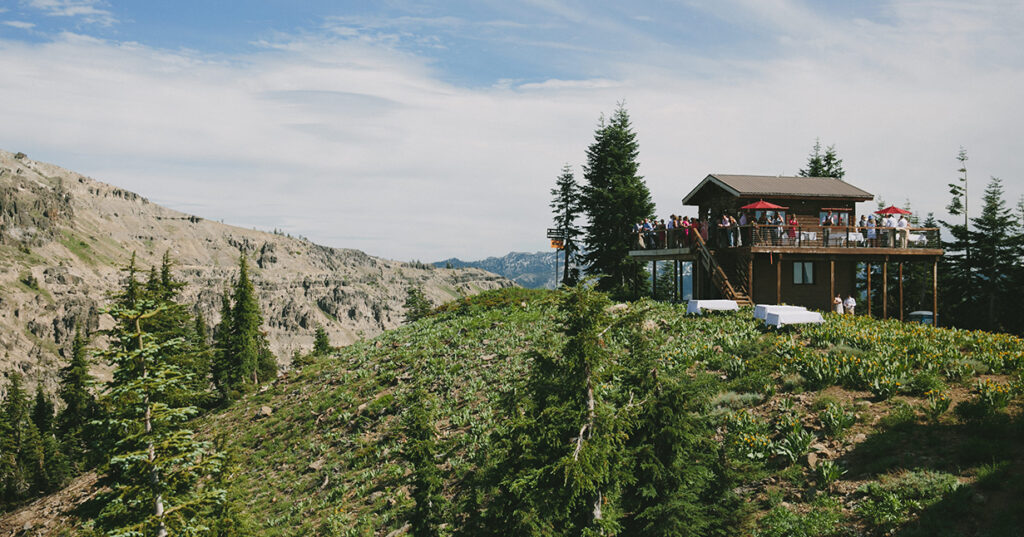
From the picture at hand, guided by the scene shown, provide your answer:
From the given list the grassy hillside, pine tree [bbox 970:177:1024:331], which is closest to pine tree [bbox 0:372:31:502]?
the grassy hillside

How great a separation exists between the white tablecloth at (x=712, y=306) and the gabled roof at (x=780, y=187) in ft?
30.0

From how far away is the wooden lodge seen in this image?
29328 millimetres

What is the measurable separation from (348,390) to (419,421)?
1429 cm

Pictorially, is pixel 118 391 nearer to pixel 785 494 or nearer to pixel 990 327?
pixel 785 494

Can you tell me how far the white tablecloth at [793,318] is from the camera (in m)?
21.5

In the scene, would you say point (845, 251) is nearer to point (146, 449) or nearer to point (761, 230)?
point (761, 230)

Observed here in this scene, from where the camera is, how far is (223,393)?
2366 inches

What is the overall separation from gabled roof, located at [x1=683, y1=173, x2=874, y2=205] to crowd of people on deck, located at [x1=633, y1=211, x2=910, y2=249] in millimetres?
1247

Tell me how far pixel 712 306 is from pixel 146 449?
22463 millimetres

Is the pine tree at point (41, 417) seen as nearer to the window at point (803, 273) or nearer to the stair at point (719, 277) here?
the stair at point (719, 277)

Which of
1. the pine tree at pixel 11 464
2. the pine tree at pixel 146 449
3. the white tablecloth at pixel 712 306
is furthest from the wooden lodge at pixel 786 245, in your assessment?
the pine tree at pixel 11 464

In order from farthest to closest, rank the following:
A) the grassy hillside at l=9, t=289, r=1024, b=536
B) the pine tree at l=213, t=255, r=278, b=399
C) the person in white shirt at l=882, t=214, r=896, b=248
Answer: the pine tree at l=213, t=255, r=278, b=399
the person in white shirt at l=882, t=214, r=896, b=248
the grassy hillside at l=9, t=289, r=1024, b=536

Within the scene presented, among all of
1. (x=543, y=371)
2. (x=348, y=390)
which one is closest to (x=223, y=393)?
(x=348, y=390)

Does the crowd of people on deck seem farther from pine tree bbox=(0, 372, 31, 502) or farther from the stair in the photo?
pine tree bbox=(0, 372, 31, 502)
